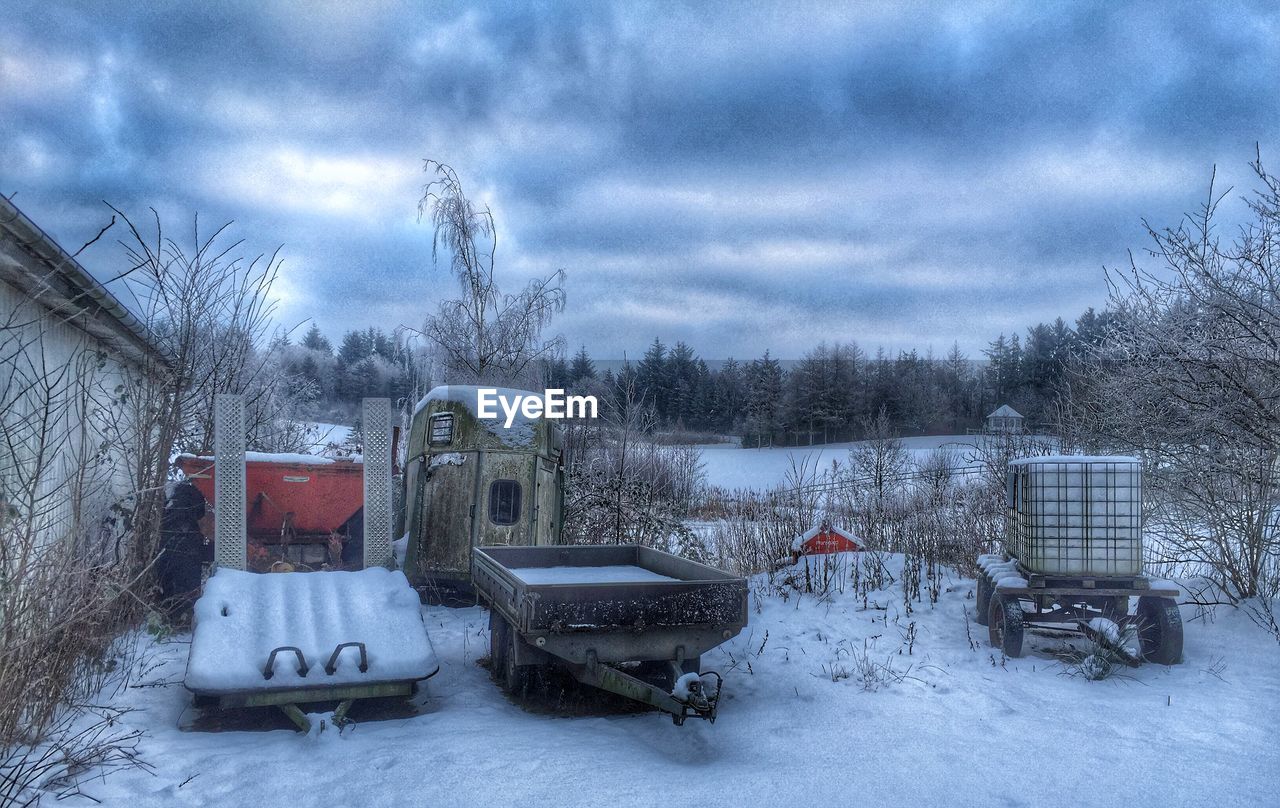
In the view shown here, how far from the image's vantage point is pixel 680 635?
20.1 feet

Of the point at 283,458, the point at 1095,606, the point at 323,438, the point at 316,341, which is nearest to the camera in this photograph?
the point at 1095,606

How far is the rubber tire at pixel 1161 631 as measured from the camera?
709 cm

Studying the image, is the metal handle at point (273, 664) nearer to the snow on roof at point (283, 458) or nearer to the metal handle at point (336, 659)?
the metal handle at point (336, 659)

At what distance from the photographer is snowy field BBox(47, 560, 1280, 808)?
15.1ft

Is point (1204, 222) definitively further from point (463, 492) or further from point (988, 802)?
point (463, 492)

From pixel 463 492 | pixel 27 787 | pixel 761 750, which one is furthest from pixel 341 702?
pixel 463 492

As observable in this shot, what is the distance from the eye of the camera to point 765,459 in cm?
4481

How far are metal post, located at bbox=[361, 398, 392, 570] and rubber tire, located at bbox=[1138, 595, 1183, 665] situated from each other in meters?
7.16

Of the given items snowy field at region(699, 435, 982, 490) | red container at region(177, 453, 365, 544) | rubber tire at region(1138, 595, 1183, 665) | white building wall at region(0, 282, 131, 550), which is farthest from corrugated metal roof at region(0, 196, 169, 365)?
snowy field at region(699, 435, 982, 490)

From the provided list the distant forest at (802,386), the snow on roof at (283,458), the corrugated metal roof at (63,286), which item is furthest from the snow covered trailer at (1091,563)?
the distant forest at (802,386)

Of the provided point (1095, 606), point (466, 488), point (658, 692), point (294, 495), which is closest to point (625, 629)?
point (658, 692)

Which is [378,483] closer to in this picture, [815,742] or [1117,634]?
[815,742]

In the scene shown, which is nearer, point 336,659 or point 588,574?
point 336,659

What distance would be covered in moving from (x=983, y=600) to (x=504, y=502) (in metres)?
5.60
